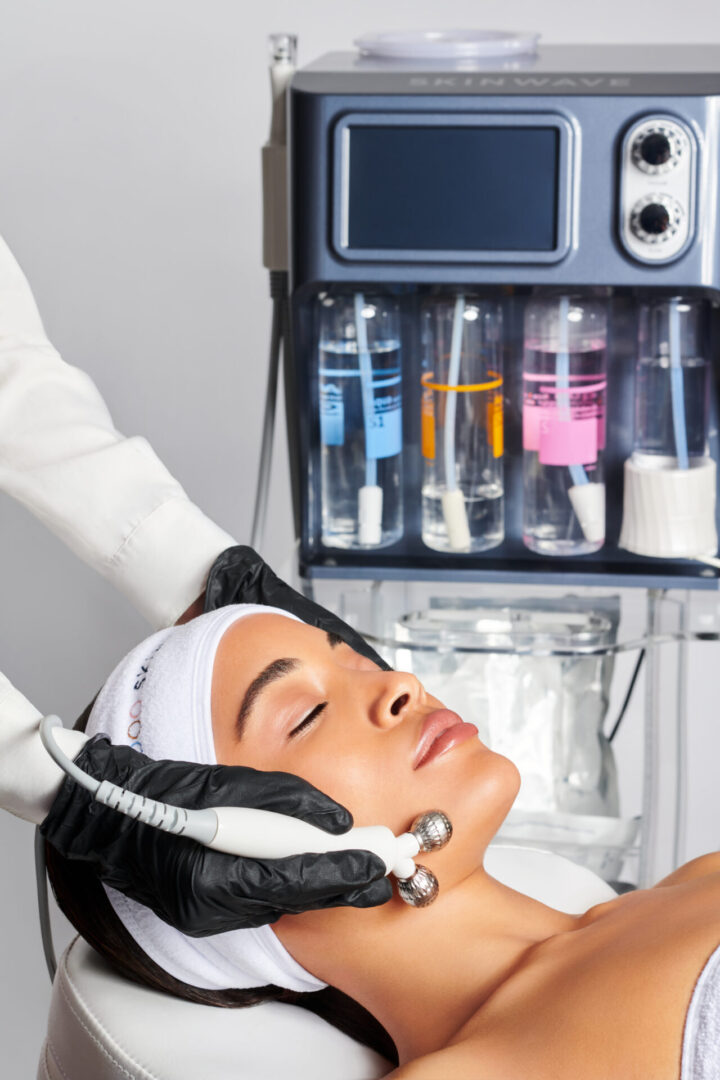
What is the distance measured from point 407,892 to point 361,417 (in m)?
0.69

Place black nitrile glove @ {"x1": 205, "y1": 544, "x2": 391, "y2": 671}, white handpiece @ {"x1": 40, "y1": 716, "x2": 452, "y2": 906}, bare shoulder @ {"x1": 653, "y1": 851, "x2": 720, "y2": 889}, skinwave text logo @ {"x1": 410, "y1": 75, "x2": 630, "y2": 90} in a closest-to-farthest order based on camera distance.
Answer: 1. white handpiece @ {"x1": 40, "y1": 716, "x2": 452, "y2": 906}
2. bare shoulder @ {"x1": 653, "y1": 851, "x2": 720, "y2": 889}
3. black nitrile glove @ {"x1": 205, "y1": 544, "x2": 391, "y2": 671}
4. skinwave text logo @ {"x1": 410, "y1": 75, "x2": 630, "y2": 90}

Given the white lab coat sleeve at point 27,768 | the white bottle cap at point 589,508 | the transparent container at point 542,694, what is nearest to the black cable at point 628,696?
the transparent container at point 542,694

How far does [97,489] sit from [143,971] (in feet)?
1.67

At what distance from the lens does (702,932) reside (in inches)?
34.4

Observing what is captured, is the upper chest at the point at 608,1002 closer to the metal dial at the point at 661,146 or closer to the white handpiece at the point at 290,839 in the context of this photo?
the white handpiece at the point at 290,839

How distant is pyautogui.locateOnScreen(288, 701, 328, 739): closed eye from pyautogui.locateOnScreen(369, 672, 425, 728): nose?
4 centimetres

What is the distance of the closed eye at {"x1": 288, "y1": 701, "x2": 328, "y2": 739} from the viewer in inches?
38.9

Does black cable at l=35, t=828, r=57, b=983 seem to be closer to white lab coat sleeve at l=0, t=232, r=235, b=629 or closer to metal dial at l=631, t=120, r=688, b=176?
white lab coat sleeve at l=0, t=232, r=235, b=629

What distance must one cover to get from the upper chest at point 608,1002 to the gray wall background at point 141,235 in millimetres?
1403

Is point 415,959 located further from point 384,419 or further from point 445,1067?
point 384,419

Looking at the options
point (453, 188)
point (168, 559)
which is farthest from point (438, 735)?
point (453, 188)

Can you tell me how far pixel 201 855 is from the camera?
853 mm

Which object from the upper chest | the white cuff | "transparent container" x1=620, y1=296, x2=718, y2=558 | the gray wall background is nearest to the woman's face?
the upper chest

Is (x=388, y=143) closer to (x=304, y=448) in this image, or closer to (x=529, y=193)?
(x=529, y=193)
